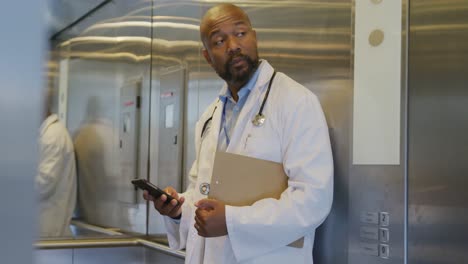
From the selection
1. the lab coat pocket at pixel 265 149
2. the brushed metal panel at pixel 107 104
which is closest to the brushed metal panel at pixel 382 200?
the lab coat pocket at pixel 265 149

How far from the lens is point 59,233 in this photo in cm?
452

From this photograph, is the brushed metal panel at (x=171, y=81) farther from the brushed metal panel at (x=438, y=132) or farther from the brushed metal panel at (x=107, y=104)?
the brushed metal panel at (x=438, y=132)

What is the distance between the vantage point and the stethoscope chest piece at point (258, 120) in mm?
2139

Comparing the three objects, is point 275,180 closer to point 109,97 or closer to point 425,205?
point 425,205

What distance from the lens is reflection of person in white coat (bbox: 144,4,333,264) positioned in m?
2.00

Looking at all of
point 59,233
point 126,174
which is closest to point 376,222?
point 126,174

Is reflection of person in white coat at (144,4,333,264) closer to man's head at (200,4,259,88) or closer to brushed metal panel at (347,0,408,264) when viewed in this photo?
man's head at (200,4,259,88)

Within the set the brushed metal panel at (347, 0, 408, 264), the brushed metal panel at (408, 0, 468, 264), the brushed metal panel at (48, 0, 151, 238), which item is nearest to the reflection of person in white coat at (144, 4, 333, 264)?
the brushed metal panel at (347, 0, 408, 264)

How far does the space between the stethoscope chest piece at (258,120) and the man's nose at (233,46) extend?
0.27 metres

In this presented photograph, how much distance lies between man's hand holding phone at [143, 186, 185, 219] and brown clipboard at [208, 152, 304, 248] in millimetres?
299

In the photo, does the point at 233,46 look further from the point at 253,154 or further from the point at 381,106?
the point at 381,106

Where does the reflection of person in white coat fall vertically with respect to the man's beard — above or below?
below

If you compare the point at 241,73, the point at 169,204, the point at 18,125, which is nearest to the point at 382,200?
the point at 241,73

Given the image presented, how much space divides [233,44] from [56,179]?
8.89 feet
